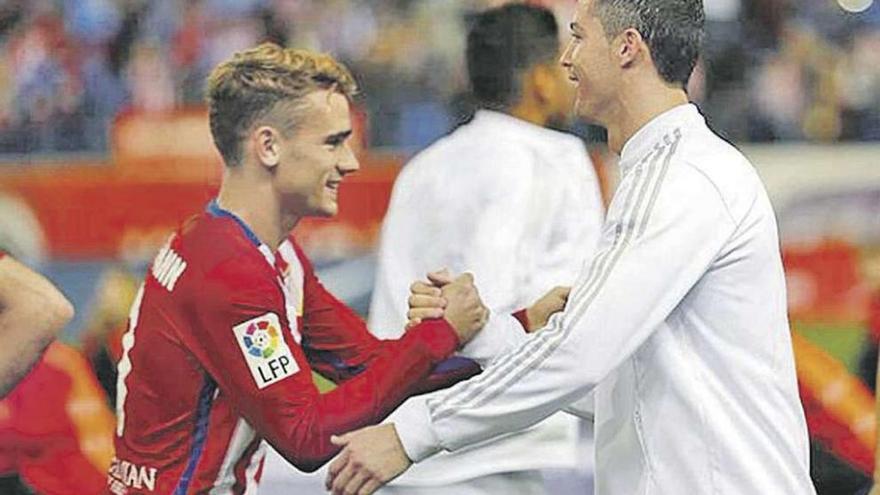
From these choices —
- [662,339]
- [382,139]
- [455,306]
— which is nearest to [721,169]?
[662,339]

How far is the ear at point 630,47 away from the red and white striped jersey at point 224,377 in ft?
1.99

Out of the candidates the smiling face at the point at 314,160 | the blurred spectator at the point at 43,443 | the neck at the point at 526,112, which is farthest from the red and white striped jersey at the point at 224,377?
the blurred spectator at the point at 43,443

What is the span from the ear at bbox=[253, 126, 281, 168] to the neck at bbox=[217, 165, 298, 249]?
0.04 m

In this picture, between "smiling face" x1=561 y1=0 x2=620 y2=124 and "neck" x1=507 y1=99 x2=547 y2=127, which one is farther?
"neck" x1=507 y1=99 x2=547 y2=127

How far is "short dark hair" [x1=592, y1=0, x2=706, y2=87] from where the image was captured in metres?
3.06

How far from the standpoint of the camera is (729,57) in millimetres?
7488

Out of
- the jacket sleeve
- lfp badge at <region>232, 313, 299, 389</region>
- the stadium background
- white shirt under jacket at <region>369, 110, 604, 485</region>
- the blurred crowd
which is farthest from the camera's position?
the blurred crowd

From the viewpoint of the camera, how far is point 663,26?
120 inches

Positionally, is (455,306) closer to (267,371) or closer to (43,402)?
(267,371)

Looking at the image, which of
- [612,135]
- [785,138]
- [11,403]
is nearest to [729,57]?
[785,138]

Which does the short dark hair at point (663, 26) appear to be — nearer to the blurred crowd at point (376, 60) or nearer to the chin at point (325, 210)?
the chin at point (325, 210)

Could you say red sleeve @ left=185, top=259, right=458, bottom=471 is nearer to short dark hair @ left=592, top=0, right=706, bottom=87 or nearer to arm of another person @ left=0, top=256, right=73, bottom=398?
arm of another person @ left=0, top=256, right=73, bottom=398

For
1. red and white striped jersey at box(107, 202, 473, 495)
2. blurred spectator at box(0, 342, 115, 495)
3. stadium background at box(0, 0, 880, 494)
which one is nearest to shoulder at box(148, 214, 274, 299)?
red and white striped jersey at box(107, 202, 473, 495)

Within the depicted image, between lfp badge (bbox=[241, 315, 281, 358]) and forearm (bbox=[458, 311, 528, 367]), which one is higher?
lfp badge (bbox=[241, 315, 281, 358])
